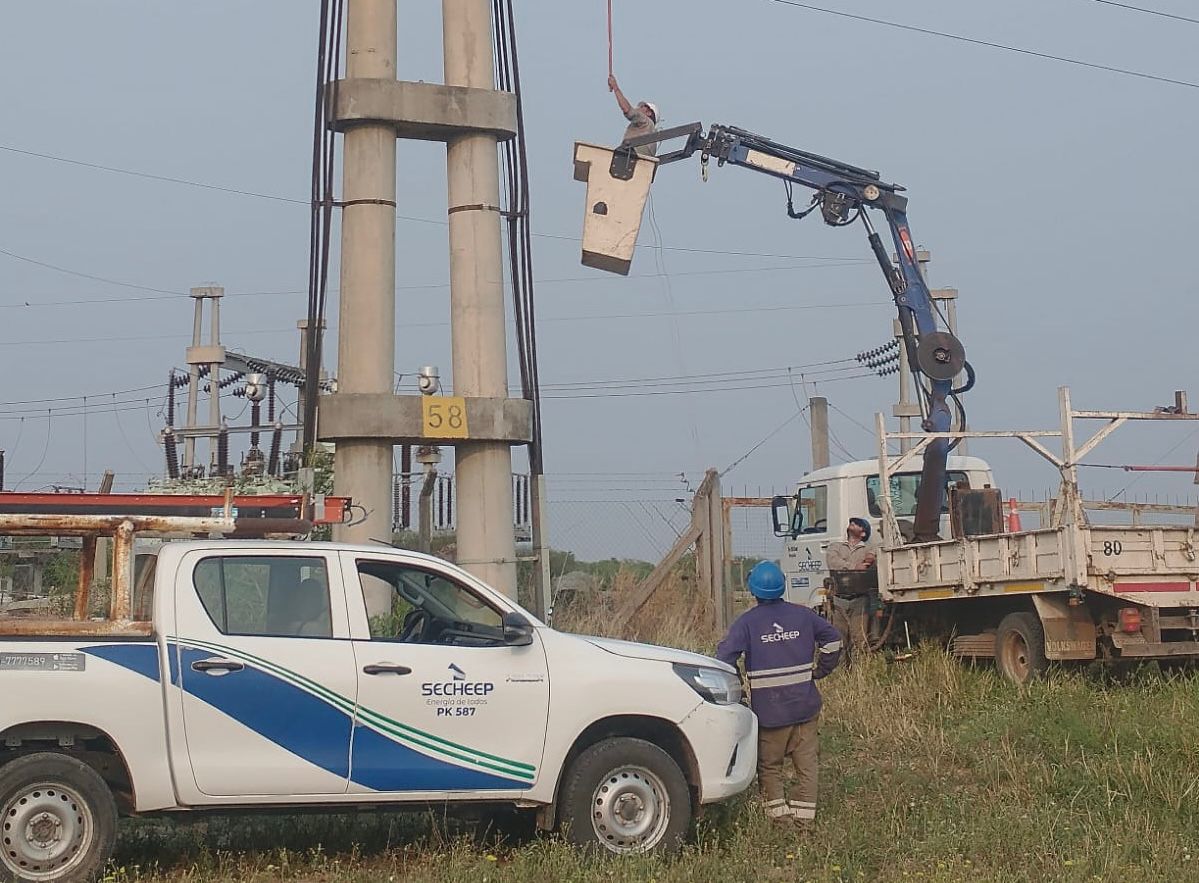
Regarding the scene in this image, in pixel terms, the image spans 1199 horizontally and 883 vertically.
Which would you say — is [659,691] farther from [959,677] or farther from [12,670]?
[959,677]

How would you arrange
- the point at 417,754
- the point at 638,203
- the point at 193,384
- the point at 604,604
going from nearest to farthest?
the point at 417,754 → the point at 638,203 → the point at 604,604 → the point at 193,384

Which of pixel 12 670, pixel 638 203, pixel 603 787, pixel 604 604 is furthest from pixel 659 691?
pixel 604 604

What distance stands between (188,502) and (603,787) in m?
2.77

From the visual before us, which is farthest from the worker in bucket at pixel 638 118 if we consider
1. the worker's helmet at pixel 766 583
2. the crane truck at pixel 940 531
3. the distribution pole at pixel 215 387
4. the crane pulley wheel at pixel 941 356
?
the distribution pole at pixel 215 387

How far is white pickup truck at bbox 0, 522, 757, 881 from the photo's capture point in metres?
7.45

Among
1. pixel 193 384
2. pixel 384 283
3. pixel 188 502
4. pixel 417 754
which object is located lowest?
pixel 417 754

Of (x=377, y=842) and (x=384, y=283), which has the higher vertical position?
(x=384, y=283)

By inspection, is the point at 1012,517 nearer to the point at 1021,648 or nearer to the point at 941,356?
the point at 941,356

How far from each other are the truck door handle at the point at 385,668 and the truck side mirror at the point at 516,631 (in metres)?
0.56

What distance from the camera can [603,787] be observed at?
820 centimetres

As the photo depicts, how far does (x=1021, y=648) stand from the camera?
13828 millimetres

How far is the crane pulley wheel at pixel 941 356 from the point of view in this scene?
1762cm

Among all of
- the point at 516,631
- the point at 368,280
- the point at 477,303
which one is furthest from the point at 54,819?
the point at 477,303

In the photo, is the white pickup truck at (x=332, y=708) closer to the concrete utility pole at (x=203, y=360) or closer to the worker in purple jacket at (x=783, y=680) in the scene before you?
the worker in purple jacket at (x=783, y=680)
